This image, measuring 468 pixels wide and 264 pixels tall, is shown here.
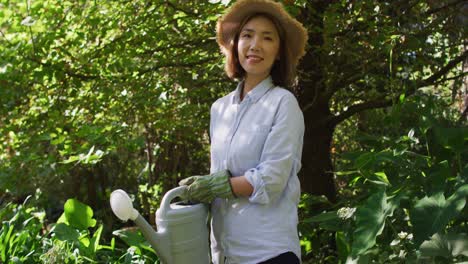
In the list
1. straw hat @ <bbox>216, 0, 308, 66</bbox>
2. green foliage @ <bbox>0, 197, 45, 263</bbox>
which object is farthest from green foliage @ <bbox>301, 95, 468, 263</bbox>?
green foliage @ <bbox>0, 197, 45, 263</bbox>

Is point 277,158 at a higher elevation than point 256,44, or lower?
lower

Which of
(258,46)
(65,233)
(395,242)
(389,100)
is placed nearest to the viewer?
(258,46)

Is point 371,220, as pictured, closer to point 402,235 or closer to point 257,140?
point 402,235

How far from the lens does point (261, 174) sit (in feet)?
5.91

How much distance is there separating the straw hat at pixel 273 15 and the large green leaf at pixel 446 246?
0.88 metres

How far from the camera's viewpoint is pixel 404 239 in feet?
8.66

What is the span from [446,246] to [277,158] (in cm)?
93

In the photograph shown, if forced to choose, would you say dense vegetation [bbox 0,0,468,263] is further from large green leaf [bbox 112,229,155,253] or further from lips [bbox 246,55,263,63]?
lips [bbox 246,55,263,63]

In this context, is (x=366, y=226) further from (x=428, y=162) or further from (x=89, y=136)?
(x=89, y=136)

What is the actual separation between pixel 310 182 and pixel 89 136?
1639 millimetres

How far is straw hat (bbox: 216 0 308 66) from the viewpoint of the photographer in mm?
2033

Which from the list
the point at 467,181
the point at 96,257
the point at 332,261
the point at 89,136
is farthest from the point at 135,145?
the point at 467,181

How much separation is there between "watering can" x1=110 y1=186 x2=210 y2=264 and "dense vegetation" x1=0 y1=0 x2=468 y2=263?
3.15 feet

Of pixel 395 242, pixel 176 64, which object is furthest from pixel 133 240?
pixel 395 242
